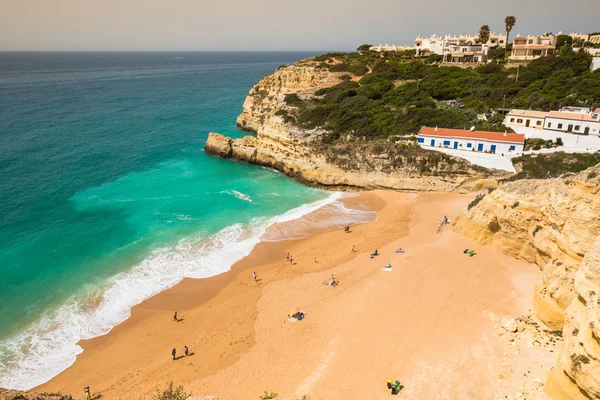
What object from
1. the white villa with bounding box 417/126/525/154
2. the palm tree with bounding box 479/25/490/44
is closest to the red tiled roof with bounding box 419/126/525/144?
the white villa with bounding box 417/126/525/154

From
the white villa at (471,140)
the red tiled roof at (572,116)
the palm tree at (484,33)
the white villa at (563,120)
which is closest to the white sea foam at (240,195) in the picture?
the white villa at (471,140)

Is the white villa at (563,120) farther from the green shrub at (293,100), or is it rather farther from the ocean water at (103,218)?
the green shrub at (293,100)

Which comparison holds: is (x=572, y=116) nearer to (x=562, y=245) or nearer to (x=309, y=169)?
(x=309, y=169)

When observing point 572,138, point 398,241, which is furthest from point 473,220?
point 572,138

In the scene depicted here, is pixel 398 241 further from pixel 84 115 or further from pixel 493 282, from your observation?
pixel 84 115

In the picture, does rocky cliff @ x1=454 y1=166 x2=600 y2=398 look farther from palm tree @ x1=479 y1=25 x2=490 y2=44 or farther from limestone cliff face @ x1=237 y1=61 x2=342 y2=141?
palm tree @ x1=479 y1=25 x2=490 y2=44
